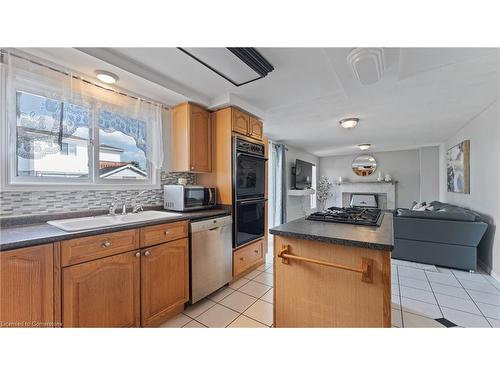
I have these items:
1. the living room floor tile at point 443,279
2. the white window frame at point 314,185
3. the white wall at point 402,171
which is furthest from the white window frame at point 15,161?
the white wall at point 402,171

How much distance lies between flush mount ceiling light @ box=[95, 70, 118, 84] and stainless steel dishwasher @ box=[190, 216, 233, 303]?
4.55ft

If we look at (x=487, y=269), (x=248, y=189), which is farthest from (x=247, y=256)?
(x=487, y=269)

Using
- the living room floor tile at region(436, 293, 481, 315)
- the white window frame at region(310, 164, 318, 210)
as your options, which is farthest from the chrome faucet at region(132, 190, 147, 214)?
the white window frame at region(310, 164, 318, 210)

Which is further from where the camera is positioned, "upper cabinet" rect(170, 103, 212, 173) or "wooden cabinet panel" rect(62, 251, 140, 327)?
"upper cabinet" rect(170, 103, 212, 173)

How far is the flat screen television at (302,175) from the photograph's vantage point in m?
5.04

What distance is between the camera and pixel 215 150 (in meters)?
2.44

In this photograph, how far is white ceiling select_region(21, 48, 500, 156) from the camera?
1.50m

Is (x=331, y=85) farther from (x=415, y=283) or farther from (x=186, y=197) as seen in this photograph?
(x=415, y=283)

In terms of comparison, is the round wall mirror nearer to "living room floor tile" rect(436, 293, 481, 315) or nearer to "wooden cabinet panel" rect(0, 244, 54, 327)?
"living room floor tile" rect(436, 293, 481, 315)

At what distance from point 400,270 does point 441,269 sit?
57 cm

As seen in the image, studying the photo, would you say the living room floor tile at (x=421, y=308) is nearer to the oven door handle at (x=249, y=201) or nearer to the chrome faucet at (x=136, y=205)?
the oven door handle at (x=249, y=201)

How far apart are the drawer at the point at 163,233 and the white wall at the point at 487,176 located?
3556 millimetres
